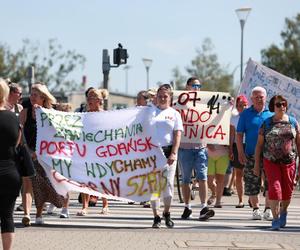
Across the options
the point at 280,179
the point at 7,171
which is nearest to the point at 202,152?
the point at 280,179

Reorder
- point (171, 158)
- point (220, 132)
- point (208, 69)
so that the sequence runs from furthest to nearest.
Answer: point (208, 69)
point (220, 132)
point (171, 158)

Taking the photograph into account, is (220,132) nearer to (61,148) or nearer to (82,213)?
(82,213)

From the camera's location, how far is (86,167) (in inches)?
483

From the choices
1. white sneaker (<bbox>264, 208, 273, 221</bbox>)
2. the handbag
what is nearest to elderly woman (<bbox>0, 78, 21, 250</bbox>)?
the handbag

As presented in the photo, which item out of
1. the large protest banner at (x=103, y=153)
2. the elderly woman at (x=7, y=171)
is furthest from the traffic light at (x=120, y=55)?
the elderly woman at (x=7, y=171)

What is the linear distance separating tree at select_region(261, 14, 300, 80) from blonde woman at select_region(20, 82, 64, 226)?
223 ft

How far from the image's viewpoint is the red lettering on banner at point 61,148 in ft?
40.1

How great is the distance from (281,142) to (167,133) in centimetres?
150

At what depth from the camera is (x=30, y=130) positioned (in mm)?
12367

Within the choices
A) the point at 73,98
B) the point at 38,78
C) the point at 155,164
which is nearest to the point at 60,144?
the point at 155,164

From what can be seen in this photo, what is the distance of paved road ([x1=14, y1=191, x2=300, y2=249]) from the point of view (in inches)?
391

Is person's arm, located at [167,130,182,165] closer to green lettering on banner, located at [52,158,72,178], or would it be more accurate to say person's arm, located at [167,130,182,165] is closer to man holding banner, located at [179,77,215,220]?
man holding banner, located at [179,77,215,220]

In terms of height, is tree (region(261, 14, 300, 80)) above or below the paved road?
above

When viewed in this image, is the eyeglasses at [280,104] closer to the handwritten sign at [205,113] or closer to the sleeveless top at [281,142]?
the sleeveless top at [281,142]
